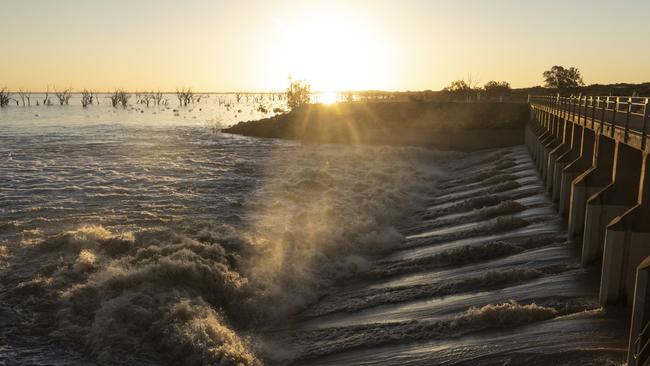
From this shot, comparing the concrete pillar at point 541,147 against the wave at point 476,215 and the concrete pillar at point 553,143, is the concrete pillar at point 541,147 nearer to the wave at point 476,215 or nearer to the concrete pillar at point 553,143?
the concrete pillar at point 553,143

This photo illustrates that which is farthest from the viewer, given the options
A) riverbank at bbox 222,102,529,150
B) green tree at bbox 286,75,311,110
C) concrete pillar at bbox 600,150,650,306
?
green tree at bbox 286,75,311,110

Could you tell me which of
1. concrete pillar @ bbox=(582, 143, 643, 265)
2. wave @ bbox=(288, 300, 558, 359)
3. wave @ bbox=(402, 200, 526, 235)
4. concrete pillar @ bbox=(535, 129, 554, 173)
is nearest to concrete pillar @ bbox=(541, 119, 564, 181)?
concrete pillar @ bbox=(535, 129, 554, 173)

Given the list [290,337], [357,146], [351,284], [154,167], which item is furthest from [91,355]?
[357,146]

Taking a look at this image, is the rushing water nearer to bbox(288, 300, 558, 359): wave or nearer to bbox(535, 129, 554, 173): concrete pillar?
bbox(288, 300, 558, 359): wave

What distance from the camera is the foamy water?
1149cm

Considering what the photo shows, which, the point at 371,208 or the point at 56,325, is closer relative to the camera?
the point at 56,325

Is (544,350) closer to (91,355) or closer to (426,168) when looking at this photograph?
(91,355)

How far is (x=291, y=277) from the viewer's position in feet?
51.4

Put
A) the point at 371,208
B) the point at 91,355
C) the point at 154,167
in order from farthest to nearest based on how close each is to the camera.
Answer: the point at 154,167
the point at 371,208
the point at 91,355

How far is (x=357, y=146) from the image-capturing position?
190ft

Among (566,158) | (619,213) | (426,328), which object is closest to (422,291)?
(426,328)

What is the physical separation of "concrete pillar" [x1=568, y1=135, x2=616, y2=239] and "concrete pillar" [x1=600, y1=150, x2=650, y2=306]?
14.5 feet

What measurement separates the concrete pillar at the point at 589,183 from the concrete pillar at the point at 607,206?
2.14 meters

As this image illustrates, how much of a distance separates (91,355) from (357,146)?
48665 millimetres
